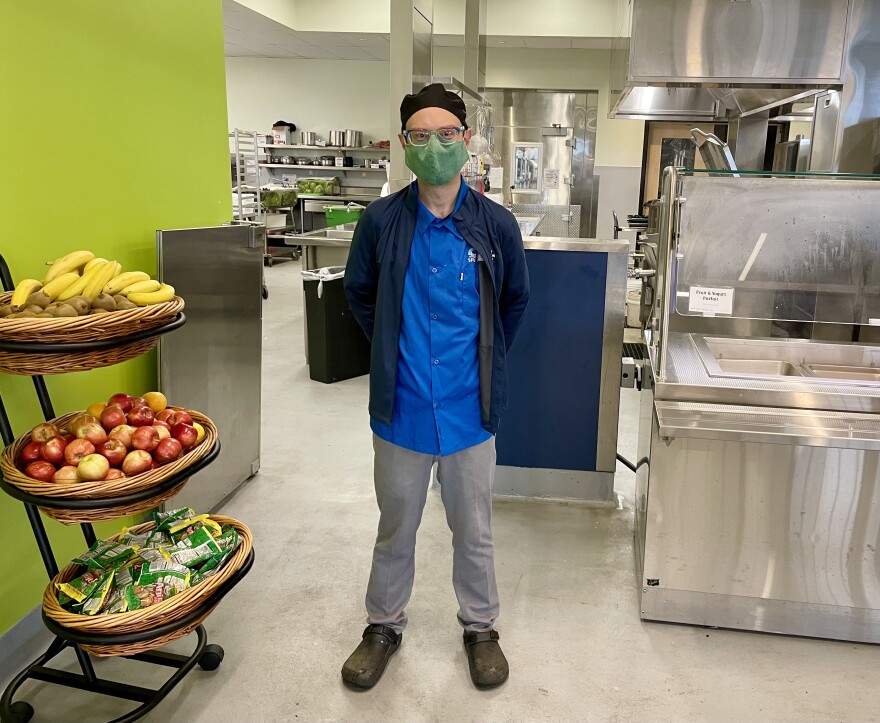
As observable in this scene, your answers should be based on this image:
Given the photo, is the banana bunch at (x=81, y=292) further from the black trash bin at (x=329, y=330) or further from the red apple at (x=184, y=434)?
the black trash bin at (x=329, y=330)

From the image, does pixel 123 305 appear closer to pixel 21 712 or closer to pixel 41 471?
pixel 41 471

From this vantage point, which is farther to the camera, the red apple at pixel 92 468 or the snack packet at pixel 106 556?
the snack packet at pixel 106 556

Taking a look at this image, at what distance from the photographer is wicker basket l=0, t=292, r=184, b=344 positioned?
162cm

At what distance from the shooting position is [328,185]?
11938mm

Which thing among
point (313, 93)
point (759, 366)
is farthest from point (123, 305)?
point (313, 93)

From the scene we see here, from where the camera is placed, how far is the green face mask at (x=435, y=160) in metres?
1.96

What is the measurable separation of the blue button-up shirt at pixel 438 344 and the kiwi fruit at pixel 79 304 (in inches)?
31.4

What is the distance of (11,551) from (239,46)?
32.8 ft

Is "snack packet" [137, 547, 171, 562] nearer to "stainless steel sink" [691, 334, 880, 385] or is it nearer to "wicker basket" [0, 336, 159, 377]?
"wicker basket" [0, 336, 159, 377]

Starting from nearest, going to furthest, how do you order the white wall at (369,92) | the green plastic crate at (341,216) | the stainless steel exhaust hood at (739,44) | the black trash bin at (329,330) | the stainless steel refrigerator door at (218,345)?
the stainless steel refrigerator door at (218,345), the stainless steel exhaust hood at (739,44), the black trash bin at (329,330), the green plastic crate at (341,216), the white wall at (369,92)

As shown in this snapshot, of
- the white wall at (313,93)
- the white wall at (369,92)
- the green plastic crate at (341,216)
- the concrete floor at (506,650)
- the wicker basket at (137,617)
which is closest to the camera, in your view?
the wicker basket at (137,617)

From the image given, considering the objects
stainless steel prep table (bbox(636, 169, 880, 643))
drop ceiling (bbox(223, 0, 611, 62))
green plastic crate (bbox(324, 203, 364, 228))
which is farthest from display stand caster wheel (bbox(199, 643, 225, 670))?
drop ceiling (bbox(223, 0, 611, 62))

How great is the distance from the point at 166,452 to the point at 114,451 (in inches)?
4.7

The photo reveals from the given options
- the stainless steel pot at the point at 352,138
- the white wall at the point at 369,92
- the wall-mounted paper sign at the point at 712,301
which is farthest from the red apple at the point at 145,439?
the stainless steel pot at the point at 352,138
